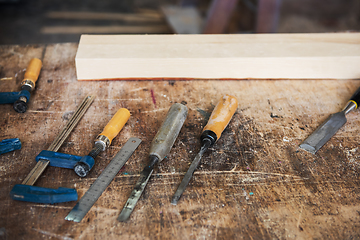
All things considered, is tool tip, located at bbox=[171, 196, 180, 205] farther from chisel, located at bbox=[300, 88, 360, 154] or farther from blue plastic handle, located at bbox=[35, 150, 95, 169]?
chisel, located at bbox=[300, 88, 360, 154]

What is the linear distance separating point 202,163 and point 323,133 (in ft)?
2.10

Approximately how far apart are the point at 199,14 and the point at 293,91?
237 cm

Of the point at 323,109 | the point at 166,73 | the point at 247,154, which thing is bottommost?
the point at 247,154

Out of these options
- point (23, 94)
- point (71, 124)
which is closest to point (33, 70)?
point (23, 94)

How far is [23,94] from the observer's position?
1.50 meters

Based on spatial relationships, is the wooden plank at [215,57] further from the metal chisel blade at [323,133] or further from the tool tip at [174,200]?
the tool tip at [174,200]

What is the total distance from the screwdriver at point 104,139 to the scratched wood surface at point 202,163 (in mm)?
39

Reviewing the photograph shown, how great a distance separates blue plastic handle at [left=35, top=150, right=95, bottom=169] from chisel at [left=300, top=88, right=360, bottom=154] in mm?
991

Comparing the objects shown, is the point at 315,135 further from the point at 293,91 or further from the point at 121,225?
the point at 121,225

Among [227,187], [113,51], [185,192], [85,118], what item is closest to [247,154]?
[227,187]

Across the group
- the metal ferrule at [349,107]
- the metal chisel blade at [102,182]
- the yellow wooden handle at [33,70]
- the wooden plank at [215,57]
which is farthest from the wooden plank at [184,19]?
the metal chisel blade at [102,182]

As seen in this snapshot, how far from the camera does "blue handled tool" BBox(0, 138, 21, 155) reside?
1281 millimetres

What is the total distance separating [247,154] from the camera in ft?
4.49

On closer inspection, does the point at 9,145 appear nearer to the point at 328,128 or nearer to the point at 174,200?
the point at 174,200
